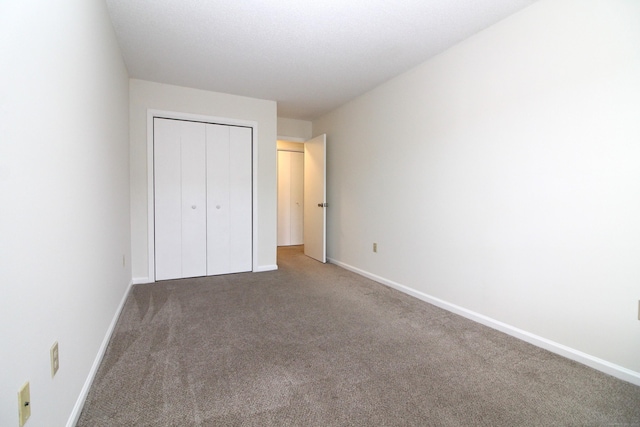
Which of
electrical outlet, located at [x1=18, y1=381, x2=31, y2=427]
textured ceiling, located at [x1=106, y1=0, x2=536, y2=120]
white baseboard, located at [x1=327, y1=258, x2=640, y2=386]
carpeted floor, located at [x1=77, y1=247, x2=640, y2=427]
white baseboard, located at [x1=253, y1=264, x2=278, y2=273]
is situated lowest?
carpeted floor, located at [x1=77, y1=247, x2=640, y2=427]

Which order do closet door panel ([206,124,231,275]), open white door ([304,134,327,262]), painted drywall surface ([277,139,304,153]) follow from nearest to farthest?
closet door panel ([206,124,231,275])
open white door ([304,134,327,262])
painted drywall surface ([277,139,304,153])

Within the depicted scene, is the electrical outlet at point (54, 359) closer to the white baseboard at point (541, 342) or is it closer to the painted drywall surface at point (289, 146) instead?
the white baseboard at point (541, 342)

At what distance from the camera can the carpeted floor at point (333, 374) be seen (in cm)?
141

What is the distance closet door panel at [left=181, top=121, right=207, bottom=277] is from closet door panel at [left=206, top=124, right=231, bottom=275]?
72mm

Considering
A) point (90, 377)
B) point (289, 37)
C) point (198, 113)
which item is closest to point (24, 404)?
point (90, 377)

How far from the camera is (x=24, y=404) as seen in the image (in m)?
0.91

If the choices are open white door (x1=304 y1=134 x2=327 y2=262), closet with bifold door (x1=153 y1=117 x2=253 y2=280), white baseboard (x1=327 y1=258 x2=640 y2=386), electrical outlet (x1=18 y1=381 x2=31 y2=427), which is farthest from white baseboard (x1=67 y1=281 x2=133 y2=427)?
open white door (x1=304 y1=134 x2=327 y2=262)

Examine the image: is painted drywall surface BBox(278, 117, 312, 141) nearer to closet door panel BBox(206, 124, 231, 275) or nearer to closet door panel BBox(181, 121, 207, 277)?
closet door panel BBox(206, 124, 231, 275)

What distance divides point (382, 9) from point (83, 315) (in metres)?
2.63

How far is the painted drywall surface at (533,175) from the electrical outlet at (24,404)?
268cm

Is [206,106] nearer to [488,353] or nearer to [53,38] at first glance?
[53,38]

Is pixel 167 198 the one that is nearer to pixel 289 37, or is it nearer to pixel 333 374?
pixel 289 37

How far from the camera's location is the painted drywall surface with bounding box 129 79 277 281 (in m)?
3.47

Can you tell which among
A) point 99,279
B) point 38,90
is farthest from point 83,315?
point 38,90
